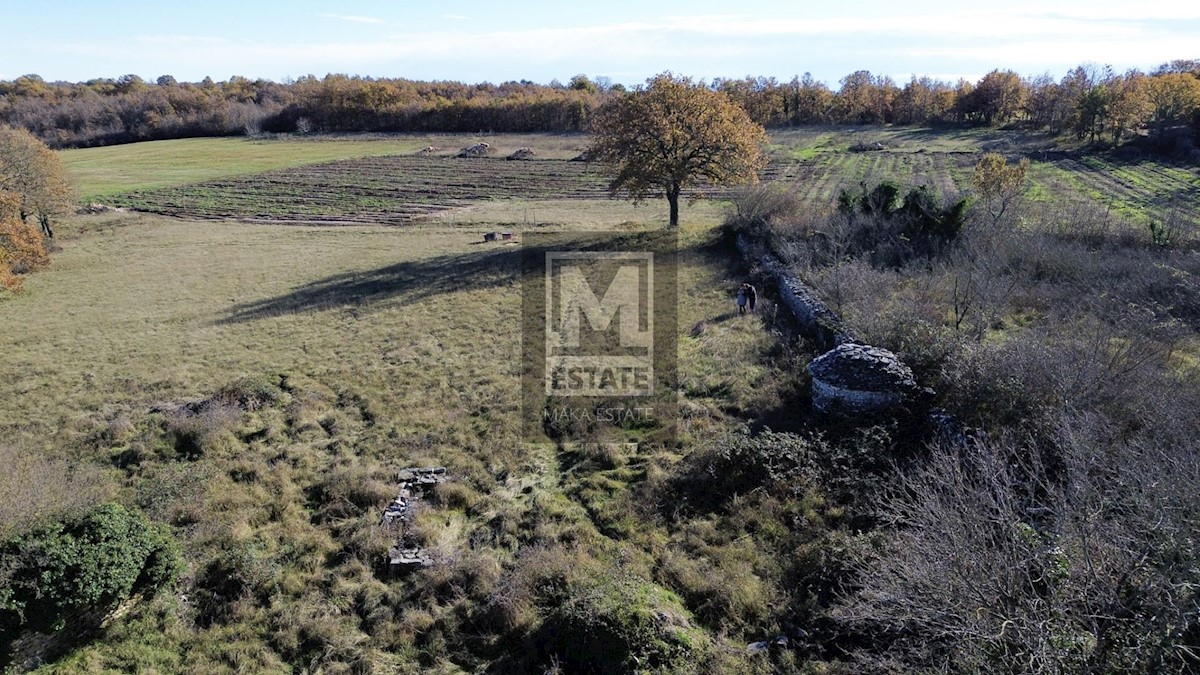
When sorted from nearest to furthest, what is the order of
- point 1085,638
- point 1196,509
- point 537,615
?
1. point 1085,638
2. point 1196,509
3. point 537,615

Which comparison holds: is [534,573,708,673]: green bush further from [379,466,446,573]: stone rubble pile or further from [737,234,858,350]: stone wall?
[737,234,858,350]: stone wall

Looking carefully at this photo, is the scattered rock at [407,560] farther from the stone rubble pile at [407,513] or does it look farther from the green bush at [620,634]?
the green bush at [620,634]

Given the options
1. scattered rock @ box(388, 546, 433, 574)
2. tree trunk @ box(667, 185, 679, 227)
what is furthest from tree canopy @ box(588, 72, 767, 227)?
scattered rock @ box(388, 546, 433, 574)

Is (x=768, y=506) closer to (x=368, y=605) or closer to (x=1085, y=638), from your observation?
(x=1085, y=638)

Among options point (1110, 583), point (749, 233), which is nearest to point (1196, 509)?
point (1110, 583)

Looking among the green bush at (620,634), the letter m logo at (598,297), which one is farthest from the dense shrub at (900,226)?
the green bush at (620,634)

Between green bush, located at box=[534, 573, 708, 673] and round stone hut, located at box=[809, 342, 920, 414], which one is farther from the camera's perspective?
round stone hut, located at box=[809, 342, 920, 414]
